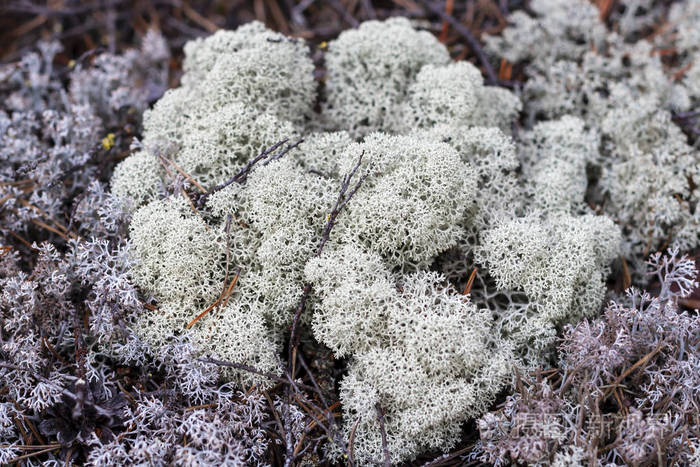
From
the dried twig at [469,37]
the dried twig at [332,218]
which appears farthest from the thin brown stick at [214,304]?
the dried twig at [469,37]

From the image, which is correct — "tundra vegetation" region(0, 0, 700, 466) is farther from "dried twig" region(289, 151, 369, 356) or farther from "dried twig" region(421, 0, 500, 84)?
"dried twig" region(421, 0, 500, 84)

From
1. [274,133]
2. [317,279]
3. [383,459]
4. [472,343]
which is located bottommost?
[383,459]

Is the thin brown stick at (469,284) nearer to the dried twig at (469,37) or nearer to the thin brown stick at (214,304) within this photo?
the thin brown stick at (214,304)

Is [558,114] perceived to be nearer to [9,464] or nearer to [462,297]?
[462,297]

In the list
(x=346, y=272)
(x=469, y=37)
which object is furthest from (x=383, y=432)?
(x=469, y=37)

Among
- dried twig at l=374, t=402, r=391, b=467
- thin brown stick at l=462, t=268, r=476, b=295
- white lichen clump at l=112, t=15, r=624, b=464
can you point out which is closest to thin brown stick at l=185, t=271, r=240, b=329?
white lichen clump at l=112, t=15, r=624, b=464

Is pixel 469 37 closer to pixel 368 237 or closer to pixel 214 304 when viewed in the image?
pixel 368 237

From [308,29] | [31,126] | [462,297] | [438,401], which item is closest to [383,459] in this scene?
[438,401]

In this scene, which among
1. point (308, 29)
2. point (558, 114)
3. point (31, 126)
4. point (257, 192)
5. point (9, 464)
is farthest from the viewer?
point (308, 29)
